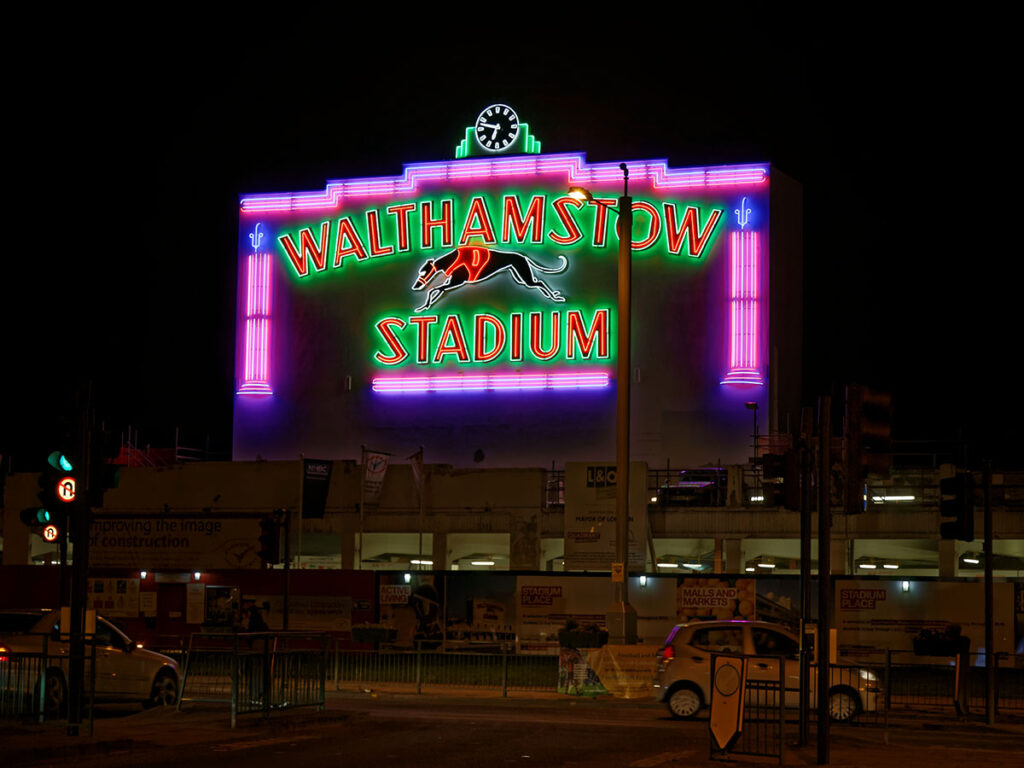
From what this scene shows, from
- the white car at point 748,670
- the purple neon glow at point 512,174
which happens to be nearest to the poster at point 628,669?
the white car at point 748,670

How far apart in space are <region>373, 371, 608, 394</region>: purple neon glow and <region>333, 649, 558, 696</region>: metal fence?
45.1 ft

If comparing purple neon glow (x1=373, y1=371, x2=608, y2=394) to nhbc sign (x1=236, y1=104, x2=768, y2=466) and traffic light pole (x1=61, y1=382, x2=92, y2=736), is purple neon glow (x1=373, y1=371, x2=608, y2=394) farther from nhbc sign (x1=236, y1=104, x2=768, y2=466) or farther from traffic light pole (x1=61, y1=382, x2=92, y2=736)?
traffic light pole (x1=61, y1=382, x2=92, y2=736)

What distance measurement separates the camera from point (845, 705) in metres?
21.6

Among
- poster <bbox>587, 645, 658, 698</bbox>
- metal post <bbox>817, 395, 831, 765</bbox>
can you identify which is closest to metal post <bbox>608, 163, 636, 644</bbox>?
poster <bbox>587, 645, 658, 698</bbox>

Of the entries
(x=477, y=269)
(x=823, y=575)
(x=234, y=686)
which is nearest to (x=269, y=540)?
(x=234, y=686)

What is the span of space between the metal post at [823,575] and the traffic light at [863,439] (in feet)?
1.04

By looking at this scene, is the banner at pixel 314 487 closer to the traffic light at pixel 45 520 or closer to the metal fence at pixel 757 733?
the traffic light at pixel 45 520

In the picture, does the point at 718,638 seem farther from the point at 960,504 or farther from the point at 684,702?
the point at 960,504

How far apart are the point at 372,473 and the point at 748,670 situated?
65.4 ft

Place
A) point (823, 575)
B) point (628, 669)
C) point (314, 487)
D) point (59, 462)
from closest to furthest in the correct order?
1. point (823, 575)
2. point (59, 462)
3. point (628, 669)
4. point (314, 487)

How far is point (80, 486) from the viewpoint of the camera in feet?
56.5

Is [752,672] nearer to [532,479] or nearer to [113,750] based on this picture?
[113,750]

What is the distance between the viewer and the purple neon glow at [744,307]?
42.0 meters

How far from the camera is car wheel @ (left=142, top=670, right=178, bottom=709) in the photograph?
2249 cm
